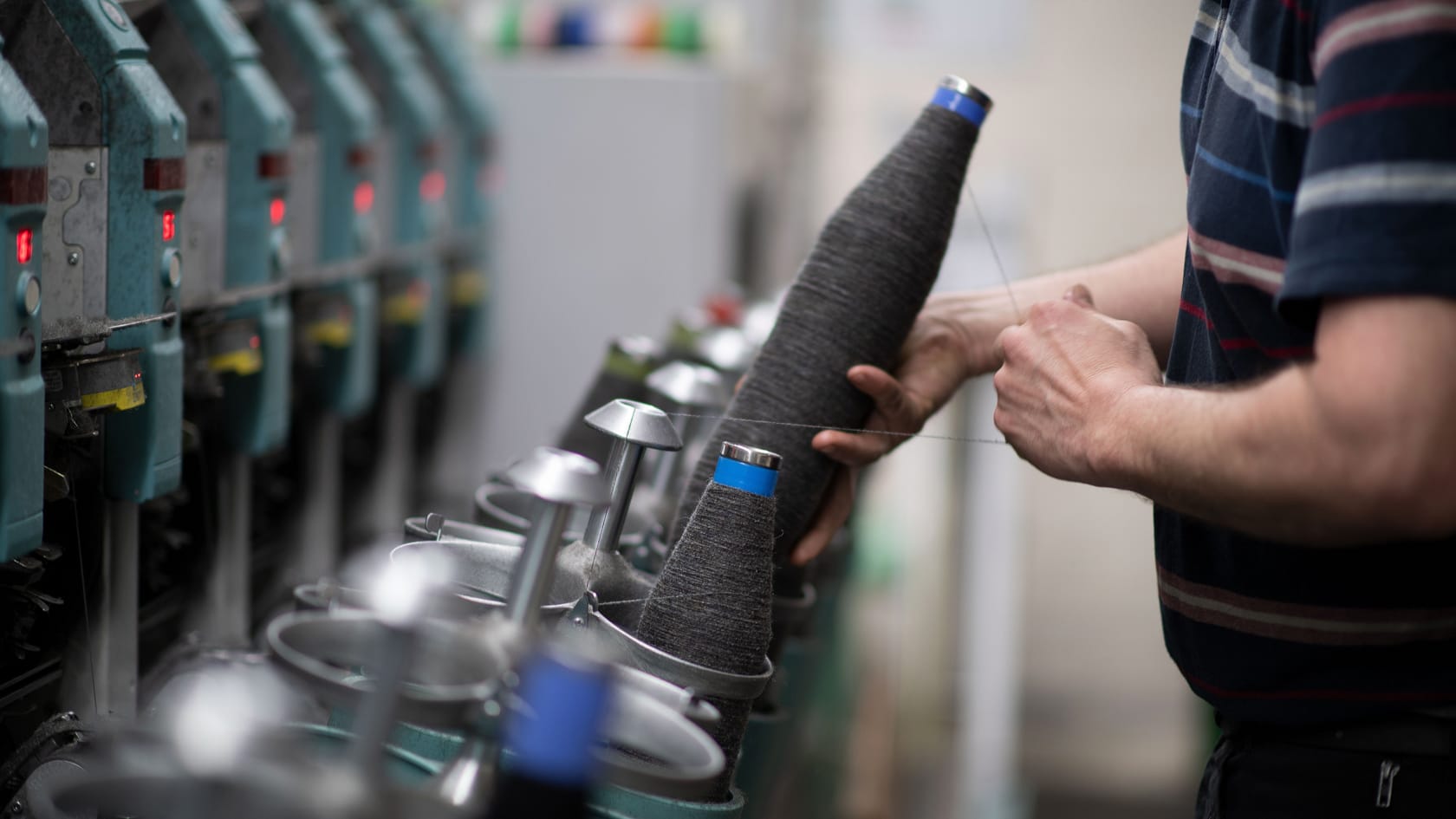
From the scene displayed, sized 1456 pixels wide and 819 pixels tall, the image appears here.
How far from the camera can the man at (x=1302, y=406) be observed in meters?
0.80

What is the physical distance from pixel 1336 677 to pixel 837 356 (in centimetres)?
49

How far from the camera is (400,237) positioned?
10.3 feet

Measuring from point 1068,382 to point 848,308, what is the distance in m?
0.28

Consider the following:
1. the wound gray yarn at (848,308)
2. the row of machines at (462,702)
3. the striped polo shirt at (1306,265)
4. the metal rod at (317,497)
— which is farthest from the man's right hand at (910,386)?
the metal rod at (317,497)

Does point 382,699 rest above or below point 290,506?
above

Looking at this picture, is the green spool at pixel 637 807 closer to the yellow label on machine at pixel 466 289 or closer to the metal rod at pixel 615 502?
the metal rod at pixel 615 502

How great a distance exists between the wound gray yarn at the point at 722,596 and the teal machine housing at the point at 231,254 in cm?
110

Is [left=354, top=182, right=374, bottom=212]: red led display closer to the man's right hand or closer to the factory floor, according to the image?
the man's right hand

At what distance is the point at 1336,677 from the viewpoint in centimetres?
99

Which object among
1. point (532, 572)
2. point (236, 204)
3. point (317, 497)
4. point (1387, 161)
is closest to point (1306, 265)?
point (1387, 161)

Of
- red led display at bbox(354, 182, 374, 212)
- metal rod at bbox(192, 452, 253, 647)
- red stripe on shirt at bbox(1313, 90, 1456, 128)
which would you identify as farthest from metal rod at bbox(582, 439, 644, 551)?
red led display at bbox(354, 182, 374, 212)

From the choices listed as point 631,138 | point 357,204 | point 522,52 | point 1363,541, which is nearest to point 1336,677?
point 1363,541

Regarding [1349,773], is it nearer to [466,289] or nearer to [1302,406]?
[1302,406]

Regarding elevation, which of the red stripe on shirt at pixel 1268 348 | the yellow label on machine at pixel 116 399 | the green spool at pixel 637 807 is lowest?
the green spool at pixel 637 807
